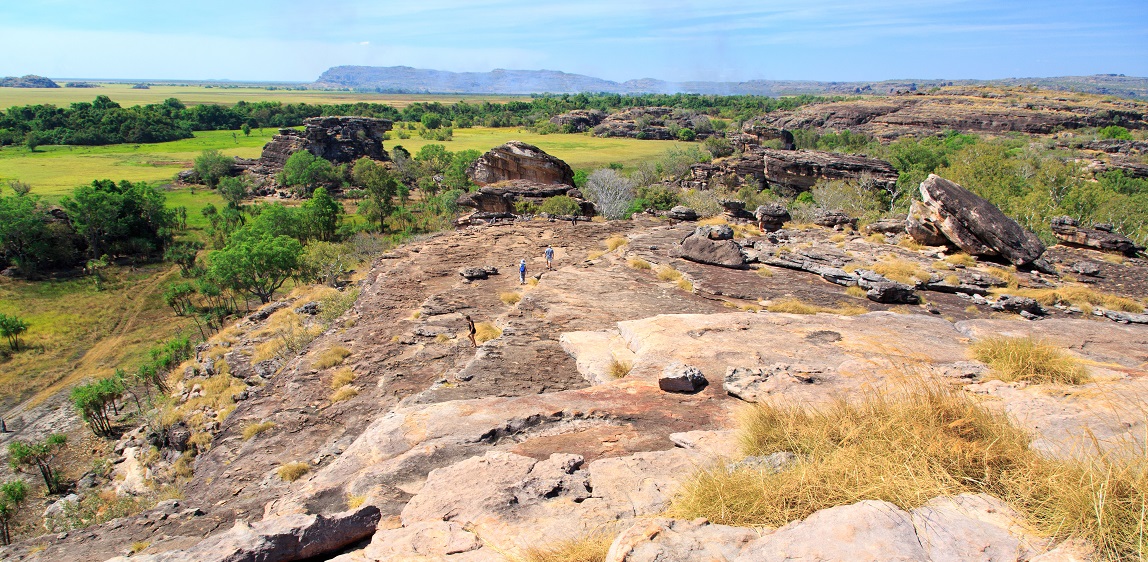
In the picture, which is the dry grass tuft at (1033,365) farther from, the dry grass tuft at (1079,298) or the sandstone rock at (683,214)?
the sandstone rock at (683,214)

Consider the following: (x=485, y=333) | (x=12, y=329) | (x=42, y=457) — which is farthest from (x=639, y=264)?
(x=12, y=329)

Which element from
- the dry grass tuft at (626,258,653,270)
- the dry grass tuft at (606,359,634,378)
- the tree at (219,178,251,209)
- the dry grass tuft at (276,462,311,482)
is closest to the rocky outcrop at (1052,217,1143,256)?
the dry grass tuft at (626,258,653,270)

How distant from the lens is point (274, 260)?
31.2 m

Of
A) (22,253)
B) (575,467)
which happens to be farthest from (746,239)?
(22,253)

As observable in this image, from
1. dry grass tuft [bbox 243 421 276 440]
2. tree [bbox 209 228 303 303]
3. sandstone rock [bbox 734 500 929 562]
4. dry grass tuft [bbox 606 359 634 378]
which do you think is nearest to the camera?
sandstone rock [bbox 734 500 929 562]

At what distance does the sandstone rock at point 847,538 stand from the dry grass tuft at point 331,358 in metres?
12.4

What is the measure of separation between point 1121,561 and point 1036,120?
12375 cm

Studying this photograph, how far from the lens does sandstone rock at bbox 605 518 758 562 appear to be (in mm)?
4336

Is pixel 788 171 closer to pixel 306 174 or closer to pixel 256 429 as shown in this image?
pixel 306 174

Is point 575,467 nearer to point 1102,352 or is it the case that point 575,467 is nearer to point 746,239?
point 1102,352

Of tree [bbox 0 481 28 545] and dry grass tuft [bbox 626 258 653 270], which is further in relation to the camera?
dry grass tuft [bbox 626 258 653 270]

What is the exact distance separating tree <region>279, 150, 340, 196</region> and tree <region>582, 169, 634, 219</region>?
119ft

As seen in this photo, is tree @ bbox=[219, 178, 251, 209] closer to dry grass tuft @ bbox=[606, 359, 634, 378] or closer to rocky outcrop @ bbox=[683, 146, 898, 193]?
rocky outcrop @ bbox=[683, 146, 898, 193]

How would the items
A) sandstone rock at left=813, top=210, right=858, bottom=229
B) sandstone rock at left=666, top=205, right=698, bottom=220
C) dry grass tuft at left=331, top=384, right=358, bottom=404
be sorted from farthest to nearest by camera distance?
1. sandstone rock at left=666, top=205, right=698, bottom=220
2. sandstone rock at left=813, top=210, right=858, bottom=229
3. dry grass tuft at left=331, top=384, right=358, bottom=404
